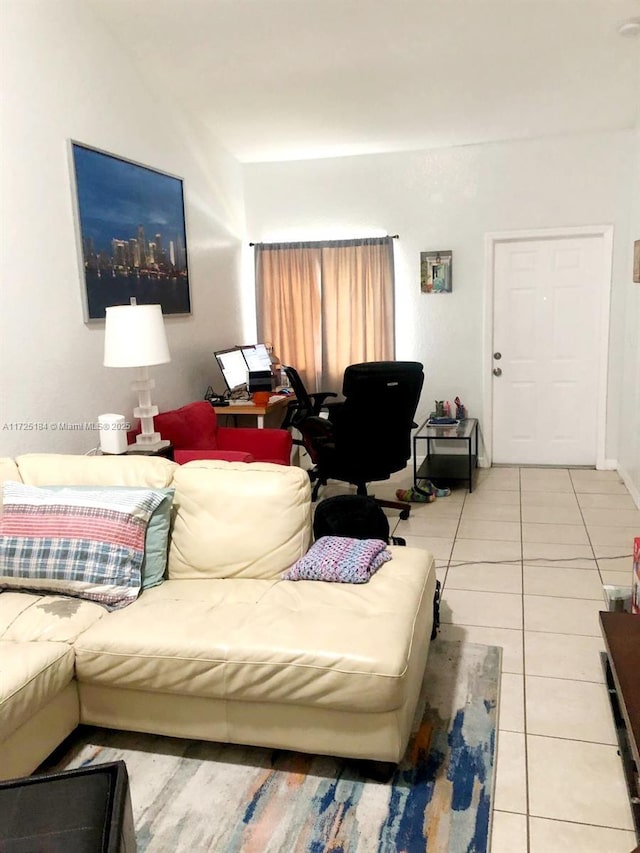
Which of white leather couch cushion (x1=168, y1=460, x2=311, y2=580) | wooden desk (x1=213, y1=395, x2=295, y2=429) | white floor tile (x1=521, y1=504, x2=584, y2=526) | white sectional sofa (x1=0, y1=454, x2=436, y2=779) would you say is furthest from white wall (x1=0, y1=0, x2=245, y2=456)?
white floor tile (x1=521, y1=504, x2=584, y2=526)

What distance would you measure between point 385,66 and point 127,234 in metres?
1.75

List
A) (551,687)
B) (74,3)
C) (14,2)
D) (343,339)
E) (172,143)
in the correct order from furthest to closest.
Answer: (343,339) < (172,143) < (74,3) < (14,2) < (551,687)

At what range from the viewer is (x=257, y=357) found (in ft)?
17.5

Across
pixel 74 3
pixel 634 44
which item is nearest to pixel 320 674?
pixel 74 3

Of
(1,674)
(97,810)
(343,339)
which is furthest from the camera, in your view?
(343,339)

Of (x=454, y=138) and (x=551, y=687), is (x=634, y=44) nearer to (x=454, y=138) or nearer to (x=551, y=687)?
(x=454, y=138)

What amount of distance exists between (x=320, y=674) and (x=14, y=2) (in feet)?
9.99

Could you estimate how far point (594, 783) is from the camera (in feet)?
6.25

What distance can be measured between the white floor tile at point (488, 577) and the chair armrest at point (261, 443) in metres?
1.19

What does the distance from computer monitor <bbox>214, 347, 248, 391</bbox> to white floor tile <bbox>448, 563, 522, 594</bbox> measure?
2.22 metres

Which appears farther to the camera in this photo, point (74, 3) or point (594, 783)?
point (74, 3)

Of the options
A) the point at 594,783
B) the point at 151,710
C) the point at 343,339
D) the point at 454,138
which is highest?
the point at 454,138

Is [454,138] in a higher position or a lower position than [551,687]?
higher

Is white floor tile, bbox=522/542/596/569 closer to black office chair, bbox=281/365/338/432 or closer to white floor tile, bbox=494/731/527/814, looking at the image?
white floor tile, bbox=494/731/527/814
